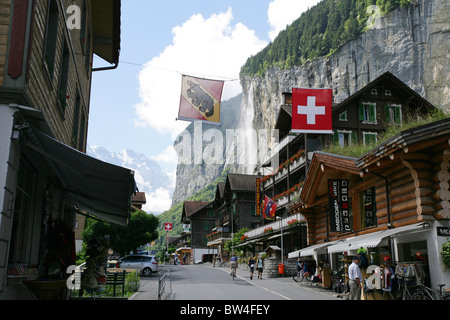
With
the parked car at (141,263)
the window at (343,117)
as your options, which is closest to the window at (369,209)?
the parked car at (141,263)

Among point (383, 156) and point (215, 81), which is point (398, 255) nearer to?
point (383, 156)

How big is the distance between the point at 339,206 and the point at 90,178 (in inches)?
432

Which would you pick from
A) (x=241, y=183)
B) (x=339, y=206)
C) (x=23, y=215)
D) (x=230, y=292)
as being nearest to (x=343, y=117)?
(x=339, y=206)

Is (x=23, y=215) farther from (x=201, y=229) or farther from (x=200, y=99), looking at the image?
(x=201, y=229)

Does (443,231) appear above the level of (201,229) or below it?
below

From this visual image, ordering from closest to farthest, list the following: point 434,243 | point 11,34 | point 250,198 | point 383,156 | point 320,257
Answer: point 11,34 < point 434,243 < point 383,156 < point 320,257 < point 250,198

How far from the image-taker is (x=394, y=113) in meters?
40.5

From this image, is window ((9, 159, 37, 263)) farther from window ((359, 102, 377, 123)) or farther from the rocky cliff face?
the rocky cliff face

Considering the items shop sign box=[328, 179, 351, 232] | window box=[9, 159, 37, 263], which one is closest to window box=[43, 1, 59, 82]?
window box=[9, 159, 37, 263]

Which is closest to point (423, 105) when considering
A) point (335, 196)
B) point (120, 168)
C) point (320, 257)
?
point (320, 257)

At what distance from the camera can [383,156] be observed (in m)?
13.8

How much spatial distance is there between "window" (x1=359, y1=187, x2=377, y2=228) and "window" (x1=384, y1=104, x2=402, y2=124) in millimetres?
24848

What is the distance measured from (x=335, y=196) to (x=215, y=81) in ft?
23.8

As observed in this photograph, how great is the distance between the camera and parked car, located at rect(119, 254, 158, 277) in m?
32.5
